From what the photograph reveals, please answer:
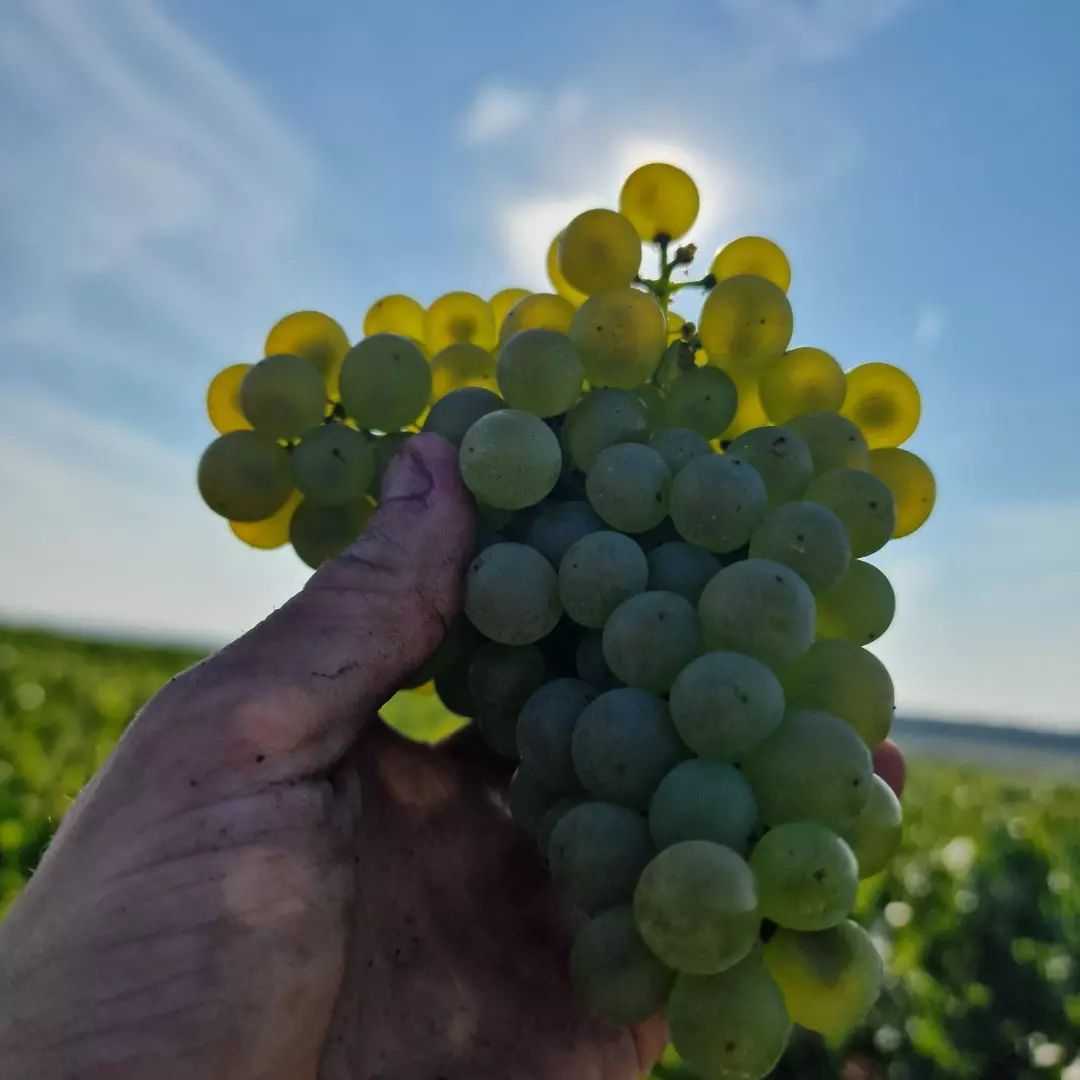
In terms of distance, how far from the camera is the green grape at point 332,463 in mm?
1447

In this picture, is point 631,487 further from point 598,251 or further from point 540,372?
point 598,251

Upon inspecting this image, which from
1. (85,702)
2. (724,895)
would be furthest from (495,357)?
(85,702)

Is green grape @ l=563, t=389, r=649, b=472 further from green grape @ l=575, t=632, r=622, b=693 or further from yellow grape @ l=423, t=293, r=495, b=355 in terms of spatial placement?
yellow grape @ l=423, t=293, r=495, b=355

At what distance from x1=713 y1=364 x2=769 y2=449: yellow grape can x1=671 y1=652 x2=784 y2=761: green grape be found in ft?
1.60

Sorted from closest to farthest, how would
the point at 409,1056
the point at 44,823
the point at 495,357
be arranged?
the point at 409,1056
the point at 495,357
the point at 44,823

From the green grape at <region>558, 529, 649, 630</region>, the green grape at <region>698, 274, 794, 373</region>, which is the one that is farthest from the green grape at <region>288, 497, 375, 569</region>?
the green grape at <region>698, 274, 794, 373</region>

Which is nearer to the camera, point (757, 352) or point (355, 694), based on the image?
point (355, 694)

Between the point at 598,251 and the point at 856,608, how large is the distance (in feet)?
1.96

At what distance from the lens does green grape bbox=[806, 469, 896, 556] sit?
1273 mm

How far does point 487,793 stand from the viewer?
171cm

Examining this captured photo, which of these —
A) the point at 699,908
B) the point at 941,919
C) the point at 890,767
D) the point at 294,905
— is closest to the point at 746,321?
the point at 890,767

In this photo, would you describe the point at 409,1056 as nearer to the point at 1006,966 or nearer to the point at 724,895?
the point at 724,895

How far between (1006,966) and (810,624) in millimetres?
2858

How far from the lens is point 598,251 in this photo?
1438 mm
